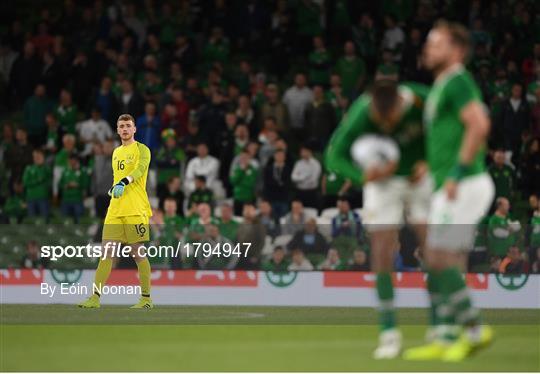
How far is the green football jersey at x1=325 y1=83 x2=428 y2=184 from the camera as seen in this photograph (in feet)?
28.5

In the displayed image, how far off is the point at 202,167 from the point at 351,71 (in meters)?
3.76

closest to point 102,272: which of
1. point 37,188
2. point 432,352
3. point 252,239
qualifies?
point 252,239

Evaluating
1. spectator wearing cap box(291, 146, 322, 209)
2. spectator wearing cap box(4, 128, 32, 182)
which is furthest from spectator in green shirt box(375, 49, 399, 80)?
spectator wearing cap box(4, 128, 32, 182)

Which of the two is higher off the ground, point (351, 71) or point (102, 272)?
point (351, 71)

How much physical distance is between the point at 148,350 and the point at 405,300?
317 inches

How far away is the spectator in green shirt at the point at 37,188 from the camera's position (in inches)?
831

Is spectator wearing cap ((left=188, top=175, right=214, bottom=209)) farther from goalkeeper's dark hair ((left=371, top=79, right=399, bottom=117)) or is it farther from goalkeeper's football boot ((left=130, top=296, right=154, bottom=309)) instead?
goalkeeper's dark hair ((left=371, top=79, right=399, bottom=117))

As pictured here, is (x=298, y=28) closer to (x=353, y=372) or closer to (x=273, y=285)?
(x=273, y=285)

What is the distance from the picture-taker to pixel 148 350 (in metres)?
10.1

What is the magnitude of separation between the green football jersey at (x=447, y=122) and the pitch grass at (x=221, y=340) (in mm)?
1356

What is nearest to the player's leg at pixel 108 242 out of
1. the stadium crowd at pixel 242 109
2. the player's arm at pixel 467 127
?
the stadium crowd at pixel 242 109

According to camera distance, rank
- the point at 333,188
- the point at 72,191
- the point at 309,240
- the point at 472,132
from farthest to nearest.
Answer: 1. the point at 72,191
2. the point at 333,188
3. the point at 309,240
4. the point at 472,132

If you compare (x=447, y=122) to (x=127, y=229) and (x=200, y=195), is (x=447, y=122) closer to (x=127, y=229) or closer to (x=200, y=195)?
(x=127, y=229)

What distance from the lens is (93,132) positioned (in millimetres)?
22422
